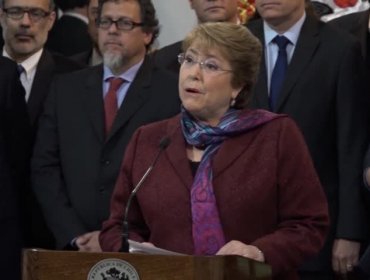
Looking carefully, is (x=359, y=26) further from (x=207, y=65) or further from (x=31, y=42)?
(x=207, y=65)

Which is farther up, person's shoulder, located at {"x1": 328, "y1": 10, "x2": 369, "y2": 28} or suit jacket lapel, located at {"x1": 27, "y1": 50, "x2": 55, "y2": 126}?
person's shoulder, located at {"x1": 328, "y1": 10, "x2": 369, "y2": 28}

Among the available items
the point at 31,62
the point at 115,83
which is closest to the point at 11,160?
the point at 115,83

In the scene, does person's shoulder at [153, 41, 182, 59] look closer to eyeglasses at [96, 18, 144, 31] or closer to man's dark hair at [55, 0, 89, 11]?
eyeglasses at [96, 18, 144, 31]

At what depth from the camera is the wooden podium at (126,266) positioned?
3791 millimetres

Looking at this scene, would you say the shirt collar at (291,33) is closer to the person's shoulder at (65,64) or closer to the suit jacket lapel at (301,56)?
the suit jacket lapel at (301,56)

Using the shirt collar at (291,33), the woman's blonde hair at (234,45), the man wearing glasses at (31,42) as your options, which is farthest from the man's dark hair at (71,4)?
the woman's blonde hair at (234,45)

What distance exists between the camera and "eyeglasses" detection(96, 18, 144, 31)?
18.7ft

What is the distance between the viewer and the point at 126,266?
383 centimetres

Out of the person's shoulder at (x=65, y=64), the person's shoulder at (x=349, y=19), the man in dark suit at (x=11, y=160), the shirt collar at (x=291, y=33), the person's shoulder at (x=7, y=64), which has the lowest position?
the man in dark suit at (x=11, y=160)

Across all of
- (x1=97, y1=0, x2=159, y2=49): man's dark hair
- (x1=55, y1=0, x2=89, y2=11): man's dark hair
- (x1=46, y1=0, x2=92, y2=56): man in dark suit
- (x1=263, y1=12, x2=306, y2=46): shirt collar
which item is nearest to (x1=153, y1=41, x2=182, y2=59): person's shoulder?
(x1=97, y1=0, x2=159, y2=49): man's dark hair

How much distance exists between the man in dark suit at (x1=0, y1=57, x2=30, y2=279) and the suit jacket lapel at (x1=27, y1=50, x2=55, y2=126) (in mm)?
151

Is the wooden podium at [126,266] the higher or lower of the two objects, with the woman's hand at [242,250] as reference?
higher

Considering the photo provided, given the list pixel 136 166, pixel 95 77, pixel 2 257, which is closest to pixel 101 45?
pixel 95 77

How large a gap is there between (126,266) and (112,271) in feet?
0.16
